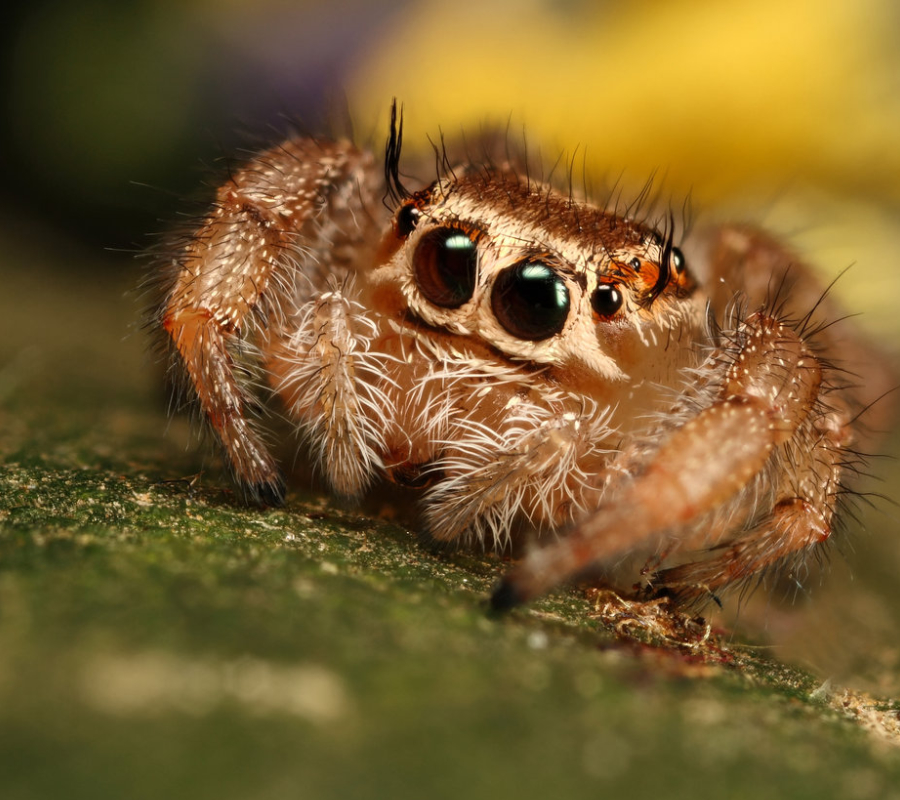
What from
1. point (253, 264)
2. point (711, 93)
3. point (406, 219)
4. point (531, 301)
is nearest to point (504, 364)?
point (531, 301)

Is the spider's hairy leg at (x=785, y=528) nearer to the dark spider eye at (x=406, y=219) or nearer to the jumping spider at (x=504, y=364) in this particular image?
the jumping spider at (x=504, y=364)

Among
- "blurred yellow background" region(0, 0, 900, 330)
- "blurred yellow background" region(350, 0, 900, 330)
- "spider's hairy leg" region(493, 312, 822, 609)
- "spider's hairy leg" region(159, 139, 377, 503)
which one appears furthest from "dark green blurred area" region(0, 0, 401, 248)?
"spider's hairy leg" region(493, 312, 822, 609)

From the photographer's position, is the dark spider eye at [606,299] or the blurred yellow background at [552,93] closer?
the dark spider eye at [606,299]

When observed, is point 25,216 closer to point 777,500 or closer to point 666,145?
point 666,145

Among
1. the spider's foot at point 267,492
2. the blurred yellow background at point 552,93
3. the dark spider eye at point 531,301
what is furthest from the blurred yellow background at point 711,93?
the spider's foot at point 267,492

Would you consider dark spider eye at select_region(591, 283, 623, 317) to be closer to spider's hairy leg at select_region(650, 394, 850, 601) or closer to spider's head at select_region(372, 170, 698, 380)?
spider's head at select_region(372, 170, 698, 380)

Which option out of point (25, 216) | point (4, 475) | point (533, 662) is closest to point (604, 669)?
point (533, 662)
